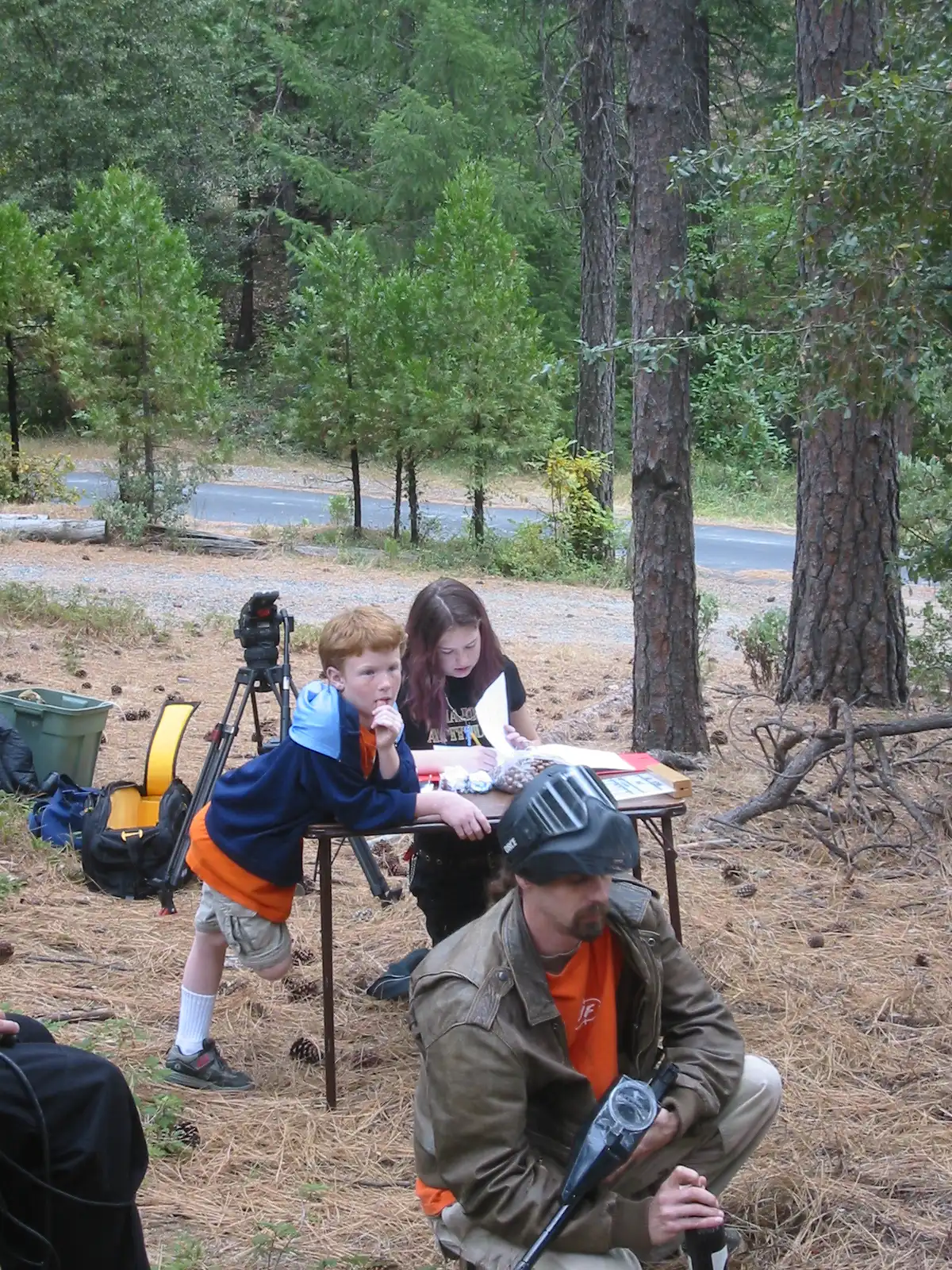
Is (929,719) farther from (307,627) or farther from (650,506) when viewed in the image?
(307,627)

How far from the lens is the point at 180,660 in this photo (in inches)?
392

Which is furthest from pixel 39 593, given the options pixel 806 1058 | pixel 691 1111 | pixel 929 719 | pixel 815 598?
pixel 691 1111

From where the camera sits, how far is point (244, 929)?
3.76 m

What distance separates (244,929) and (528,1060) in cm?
156

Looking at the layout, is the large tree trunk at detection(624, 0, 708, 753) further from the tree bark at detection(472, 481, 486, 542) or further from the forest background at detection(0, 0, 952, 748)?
the tree bark at detection(472, 481, 486, 542)

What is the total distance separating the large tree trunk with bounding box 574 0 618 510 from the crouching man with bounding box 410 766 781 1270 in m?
14.6

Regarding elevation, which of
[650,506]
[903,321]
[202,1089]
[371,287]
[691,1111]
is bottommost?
[202,1089]

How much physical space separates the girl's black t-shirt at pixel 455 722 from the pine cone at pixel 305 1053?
0.96 metres

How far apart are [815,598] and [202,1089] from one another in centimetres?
519

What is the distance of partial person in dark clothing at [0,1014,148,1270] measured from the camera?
2.37 metres

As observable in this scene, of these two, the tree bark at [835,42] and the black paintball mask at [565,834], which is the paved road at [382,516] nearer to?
the tree bark at [835,42]

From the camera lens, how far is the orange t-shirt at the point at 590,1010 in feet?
8.30

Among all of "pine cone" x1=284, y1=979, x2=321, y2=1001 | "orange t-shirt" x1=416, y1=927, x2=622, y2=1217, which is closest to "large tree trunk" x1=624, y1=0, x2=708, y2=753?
"pine cone" x1=284, y1=979, x2=321, y2=1001

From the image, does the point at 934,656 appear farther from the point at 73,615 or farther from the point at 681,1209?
the point at 681,1209
